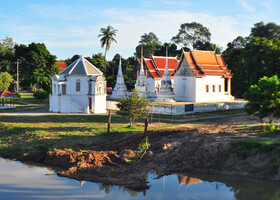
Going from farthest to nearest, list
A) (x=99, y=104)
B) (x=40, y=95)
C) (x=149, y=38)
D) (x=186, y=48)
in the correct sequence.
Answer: (x=149, y=38) → (x=186, y=48) → (x=40, y=95) → (x=99, y=104)

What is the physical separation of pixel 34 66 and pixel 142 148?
4499 centimetres

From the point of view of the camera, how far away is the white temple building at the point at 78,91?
3747cm

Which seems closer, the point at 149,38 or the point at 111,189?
the point at 111,189

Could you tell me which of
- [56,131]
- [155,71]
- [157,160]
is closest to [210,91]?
[155,71]

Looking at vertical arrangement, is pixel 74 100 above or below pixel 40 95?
below

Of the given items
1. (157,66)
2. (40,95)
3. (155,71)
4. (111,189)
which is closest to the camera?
(111,189)

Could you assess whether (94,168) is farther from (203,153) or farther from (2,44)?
(2,44)

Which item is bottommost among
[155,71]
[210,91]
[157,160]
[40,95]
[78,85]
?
[157,160]

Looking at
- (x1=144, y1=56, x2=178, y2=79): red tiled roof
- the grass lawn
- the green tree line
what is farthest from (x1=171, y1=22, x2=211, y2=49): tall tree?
the grass lawn

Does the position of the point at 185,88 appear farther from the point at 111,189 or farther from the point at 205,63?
the point at 111,189

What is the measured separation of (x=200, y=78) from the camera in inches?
1906

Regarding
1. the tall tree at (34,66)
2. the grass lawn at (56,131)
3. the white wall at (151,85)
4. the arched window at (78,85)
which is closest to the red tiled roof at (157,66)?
the white wall at (151,85)

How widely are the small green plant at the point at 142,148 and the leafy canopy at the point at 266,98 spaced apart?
8616mm

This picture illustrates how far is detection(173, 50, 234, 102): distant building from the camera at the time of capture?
48.5 meters
